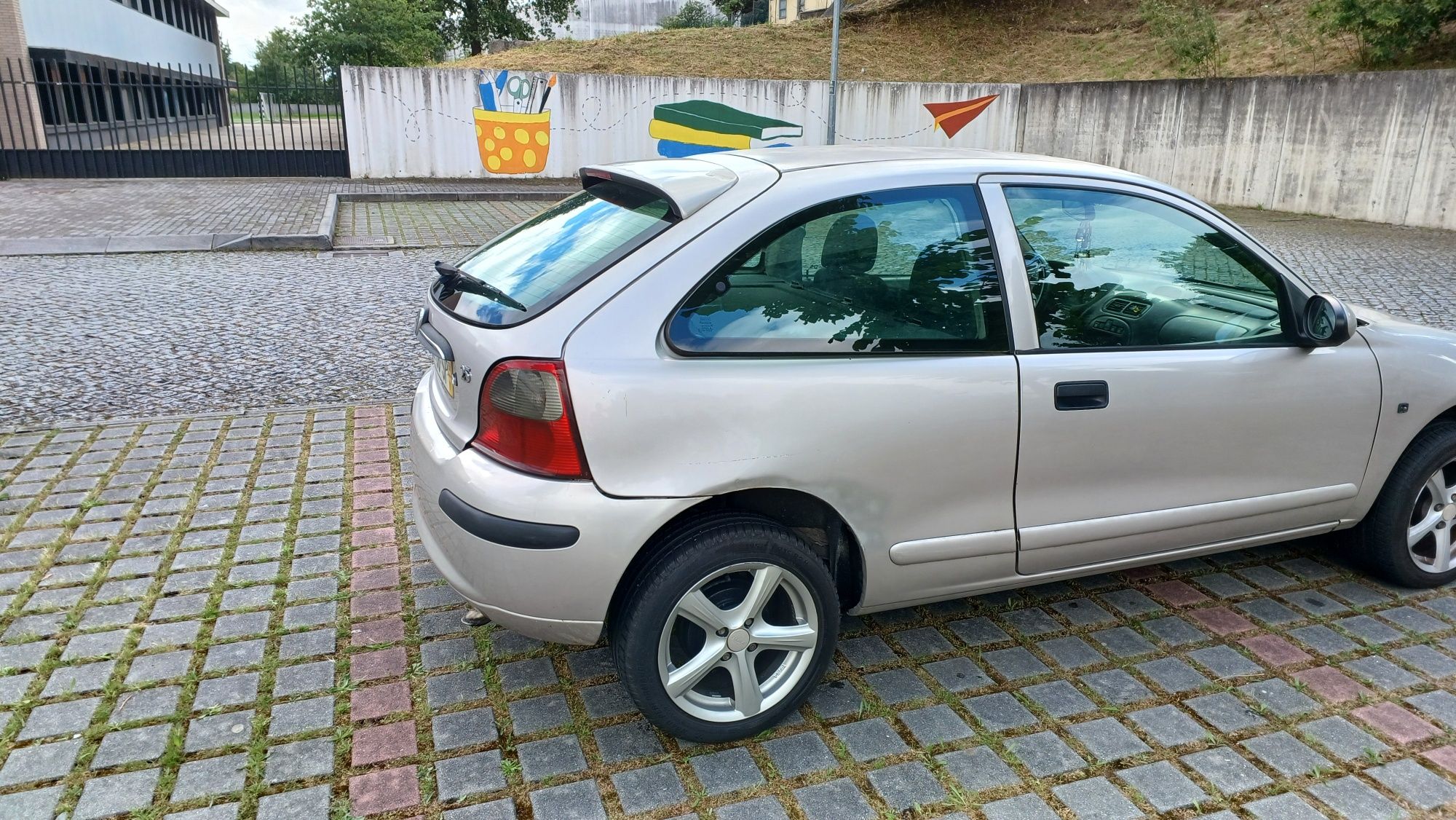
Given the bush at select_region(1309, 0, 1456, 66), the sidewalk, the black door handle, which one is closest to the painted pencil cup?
the sidewalk

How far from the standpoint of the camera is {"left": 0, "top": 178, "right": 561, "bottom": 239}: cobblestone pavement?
39.5 ft

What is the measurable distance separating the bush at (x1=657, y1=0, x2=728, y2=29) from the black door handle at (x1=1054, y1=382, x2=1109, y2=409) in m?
55.0

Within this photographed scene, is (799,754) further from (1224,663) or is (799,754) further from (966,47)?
(966,47)

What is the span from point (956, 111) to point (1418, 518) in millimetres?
20133

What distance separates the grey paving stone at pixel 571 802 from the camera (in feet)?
8.46

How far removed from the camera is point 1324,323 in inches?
132

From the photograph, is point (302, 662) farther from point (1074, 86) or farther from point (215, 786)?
point (1074, 86)

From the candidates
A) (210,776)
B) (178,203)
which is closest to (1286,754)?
(210,776)

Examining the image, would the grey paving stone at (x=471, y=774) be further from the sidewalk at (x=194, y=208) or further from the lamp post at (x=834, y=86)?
the lamp post at (x=834, y=86)

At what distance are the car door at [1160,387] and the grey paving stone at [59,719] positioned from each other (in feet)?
9.46

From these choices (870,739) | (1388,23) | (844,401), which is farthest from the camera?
(1388,23)

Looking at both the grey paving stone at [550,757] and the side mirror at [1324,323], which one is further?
the side mirror at [1324,323]

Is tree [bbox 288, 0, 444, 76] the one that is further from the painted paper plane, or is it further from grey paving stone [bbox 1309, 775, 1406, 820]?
grey paving stone [bbox 1309, 775, 1406, 820]

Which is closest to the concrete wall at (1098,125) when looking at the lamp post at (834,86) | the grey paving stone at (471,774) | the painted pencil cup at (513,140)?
the painted pencil cup at (513,140)
